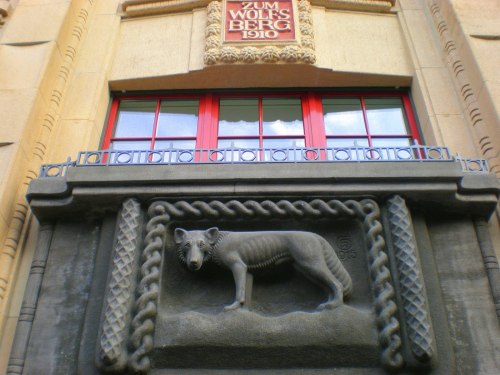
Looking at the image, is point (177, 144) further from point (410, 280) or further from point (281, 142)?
point (410, 280)

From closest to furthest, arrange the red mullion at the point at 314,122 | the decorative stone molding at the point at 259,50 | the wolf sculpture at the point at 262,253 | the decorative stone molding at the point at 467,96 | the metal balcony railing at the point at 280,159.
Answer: the wolf sculpture at the point at 262,253 < the metal balcony railing at the point at 280,159 < the decorative stone molding at the point at 467,96 < the red mullion at the point at 314,122 < the decorative stone molding at the point at 259,50

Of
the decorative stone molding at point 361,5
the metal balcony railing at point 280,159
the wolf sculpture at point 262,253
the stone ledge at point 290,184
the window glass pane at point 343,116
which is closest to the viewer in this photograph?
→ the wolf sculpture at point 262,253

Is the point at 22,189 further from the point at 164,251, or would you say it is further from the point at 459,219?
the point at 459,219

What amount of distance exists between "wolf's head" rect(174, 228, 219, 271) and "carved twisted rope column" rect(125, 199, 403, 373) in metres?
0.22

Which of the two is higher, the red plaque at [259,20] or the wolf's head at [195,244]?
the red plaque at [259,20]

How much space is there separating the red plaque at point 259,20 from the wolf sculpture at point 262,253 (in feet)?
13.0

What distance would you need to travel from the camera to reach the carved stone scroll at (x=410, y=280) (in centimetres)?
507

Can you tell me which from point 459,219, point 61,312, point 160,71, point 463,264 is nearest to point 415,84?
point 459,219

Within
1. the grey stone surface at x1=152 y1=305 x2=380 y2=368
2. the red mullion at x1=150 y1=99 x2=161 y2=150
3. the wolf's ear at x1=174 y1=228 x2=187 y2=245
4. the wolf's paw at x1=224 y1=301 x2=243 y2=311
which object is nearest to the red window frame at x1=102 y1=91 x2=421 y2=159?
the red mullion at x1=150 y1=99 x2=161 y2=150

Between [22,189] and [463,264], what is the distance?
5.09 m

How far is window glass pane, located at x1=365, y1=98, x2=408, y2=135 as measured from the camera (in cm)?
801

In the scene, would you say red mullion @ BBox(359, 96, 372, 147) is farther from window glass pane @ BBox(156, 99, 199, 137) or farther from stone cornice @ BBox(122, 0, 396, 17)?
window glass pane @ BBox(156, 99, 199, 137)

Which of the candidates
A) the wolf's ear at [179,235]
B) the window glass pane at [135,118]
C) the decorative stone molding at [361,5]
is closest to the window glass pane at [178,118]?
the window glass pane at [135,118]

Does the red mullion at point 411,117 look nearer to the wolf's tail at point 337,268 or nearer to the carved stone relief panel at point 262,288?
the carved stone relief panel at point 262,288
